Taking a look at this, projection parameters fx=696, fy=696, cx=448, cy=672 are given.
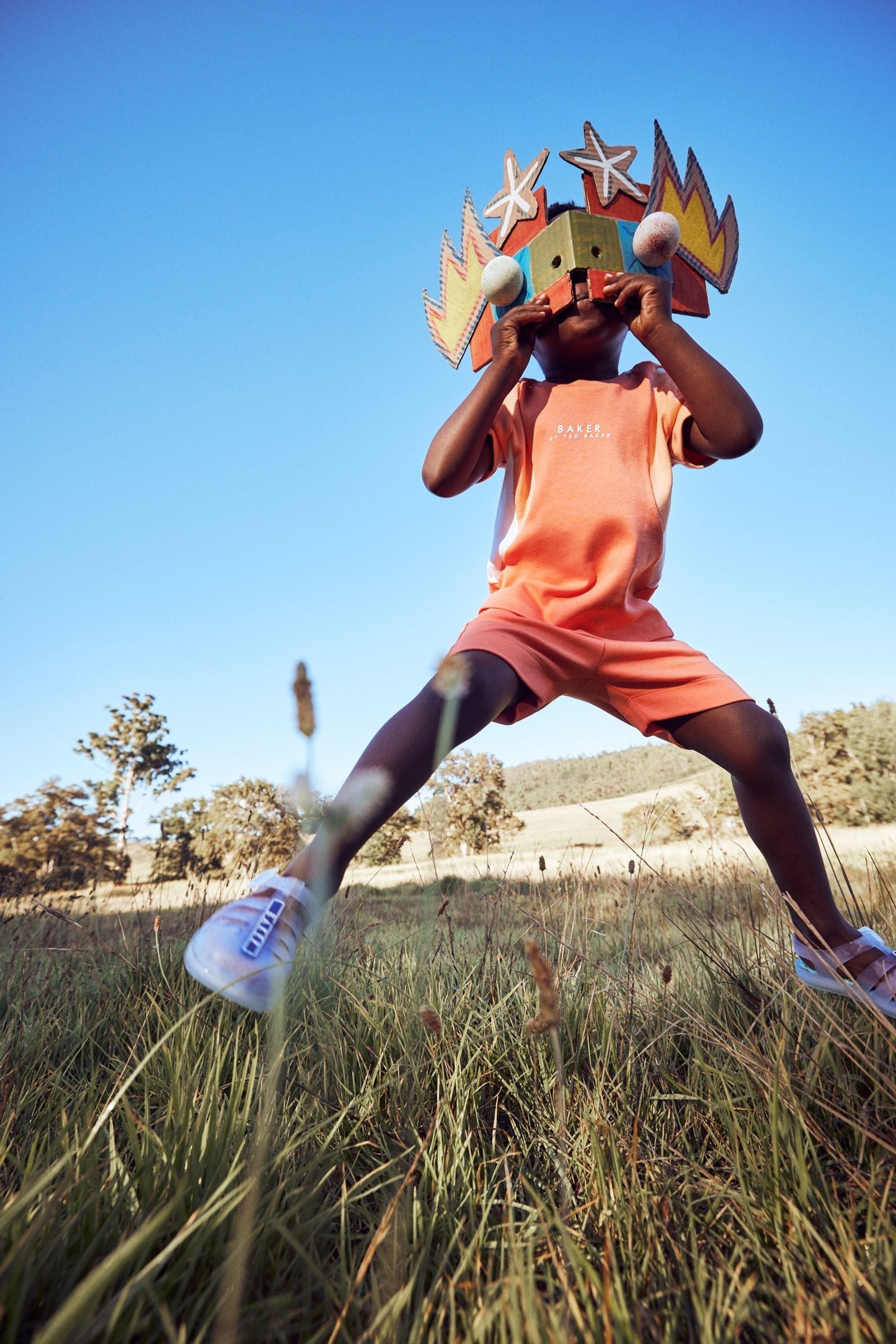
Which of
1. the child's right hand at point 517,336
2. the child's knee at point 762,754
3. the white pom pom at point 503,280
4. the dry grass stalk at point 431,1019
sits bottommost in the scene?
the dry grass stalk at point 431,1019

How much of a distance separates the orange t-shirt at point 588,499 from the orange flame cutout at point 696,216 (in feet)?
1.36

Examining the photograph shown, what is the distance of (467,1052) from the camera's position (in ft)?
4.81

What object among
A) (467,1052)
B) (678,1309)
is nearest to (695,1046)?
(467,1052)

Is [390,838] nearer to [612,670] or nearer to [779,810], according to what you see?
[612,670]

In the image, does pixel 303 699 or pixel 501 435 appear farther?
pixel 501 435

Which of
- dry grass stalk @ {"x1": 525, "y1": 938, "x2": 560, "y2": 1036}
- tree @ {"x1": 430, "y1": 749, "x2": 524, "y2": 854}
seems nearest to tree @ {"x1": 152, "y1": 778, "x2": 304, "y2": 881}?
tree @ {"x1": 430, "y1": 749, "x2": 524, "y2": 854}

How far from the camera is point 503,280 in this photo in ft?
6.85

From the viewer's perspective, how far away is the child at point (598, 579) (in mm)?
1653

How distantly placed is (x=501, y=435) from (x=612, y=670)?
83cm

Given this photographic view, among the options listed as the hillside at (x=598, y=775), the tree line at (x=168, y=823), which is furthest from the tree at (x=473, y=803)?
the hillside at (x=598, y=775)

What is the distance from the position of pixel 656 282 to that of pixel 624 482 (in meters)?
0.55

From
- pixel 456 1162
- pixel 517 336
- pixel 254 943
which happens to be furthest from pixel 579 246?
pixel 456 1162

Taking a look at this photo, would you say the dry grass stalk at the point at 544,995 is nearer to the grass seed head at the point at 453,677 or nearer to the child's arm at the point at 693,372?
the grass seed head at the point at 453,677

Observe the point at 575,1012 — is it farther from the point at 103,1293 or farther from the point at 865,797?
the point at 865,797
